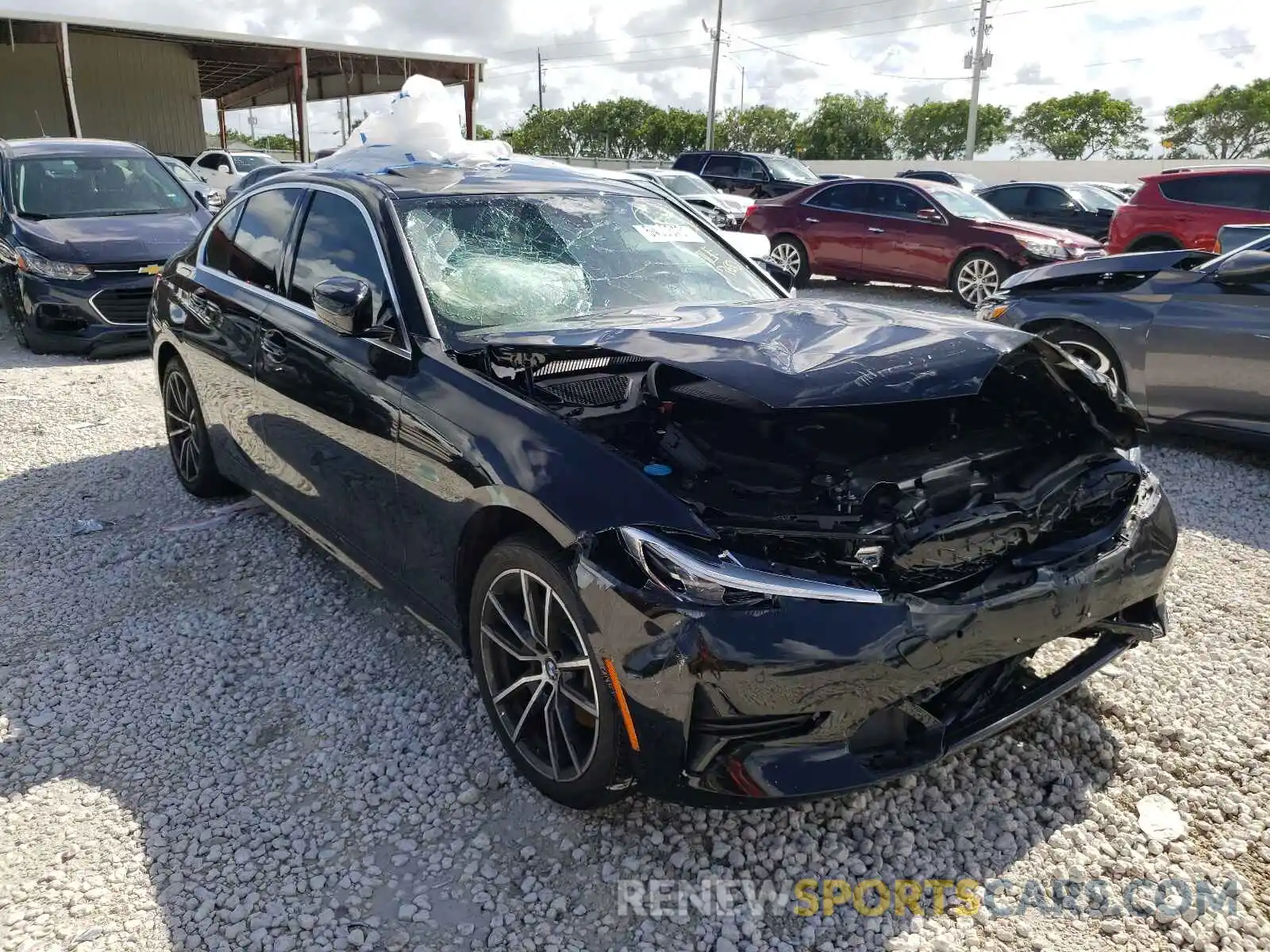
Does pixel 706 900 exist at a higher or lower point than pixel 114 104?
lower

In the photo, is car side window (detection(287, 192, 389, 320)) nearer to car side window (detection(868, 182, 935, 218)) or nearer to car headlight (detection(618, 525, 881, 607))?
car headlight (detection(618, 525, 881, 607))

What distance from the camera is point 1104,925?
224 centimetres

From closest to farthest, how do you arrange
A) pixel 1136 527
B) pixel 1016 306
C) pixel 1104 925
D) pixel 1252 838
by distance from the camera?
pixel 1104 925, pixel 1252 838, pixel 1136 527, pixel 1016 306

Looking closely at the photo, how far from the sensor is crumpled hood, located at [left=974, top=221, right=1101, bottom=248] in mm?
10789

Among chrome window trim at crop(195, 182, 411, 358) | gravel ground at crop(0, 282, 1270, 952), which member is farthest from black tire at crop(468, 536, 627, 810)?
chrome window trim at crop(195, 182, 411, 358)

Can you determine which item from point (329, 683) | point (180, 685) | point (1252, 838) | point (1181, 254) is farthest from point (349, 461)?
point (1181, 254)

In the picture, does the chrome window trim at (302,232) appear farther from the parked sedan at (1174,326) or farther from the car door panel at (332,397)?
the parked sedan at (1174,326)

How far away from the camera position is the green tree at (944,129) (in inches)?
2901

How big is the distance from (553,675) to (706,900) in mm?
687

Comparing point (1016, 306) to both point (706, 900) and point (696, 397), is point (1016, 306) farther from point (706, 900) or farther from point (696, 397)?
point (706, 900)

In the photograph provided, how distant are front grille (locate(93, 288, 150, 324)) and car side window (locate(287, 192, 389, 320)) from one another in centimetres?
542

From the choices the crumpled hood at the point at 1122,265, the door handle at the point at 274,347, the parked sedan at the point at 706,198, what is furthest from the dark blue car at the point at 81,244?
the parked sedan at the point at 706,198

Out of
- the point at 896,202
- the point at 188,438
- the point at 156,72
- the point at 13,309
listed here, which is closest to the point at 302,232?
the point at 188,438

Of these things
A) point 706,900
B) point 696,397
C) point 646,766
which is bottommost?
point 706,900
